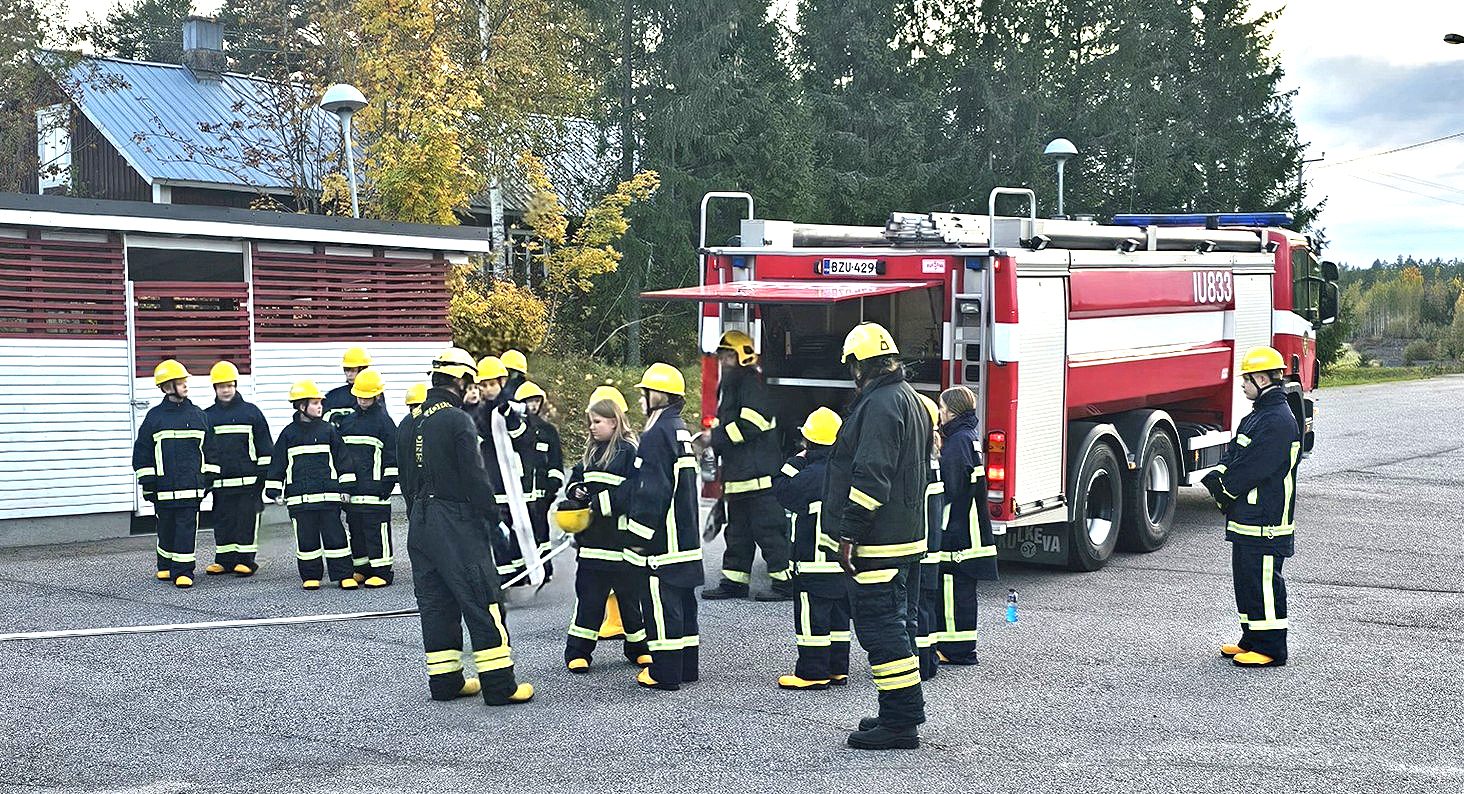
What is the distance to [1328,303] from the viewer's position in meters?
15.9

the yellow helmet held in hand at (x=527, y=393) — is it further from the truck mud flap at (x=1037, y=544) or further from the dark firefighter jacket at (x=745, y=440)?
the truck mud flap at (x=1037, y=544)

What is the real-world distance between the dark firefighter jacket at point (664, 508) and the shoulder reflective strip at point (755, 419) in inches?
77.9

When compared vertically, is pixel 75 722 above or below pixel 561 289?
below

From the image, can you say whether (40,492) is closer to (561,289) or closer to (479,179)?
(479,179)

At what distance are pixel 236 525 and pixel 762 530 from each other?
4.20 meters

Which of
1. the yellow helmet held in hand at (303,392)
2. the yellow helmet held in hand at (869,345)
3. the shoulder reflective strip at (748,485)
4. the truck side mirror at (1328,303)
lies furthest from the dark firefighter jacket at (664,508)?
the truck side mirror at (1328,303)

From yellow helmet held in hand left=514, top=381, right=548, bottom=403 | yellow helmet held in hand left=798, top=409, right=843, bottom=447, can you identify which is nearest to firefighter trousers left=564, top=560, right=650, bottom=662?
yellow helmet held in hand left=798, top=409, right=843, bottom=447

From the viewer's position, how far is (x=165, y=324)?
13.6m

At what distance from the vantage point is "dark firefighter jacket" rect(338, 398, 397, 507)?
10867 mm

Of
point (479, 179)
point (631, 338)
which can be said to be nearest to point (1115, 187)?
point (631, 338)

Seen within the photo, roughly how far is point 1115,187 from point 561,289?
1813cm

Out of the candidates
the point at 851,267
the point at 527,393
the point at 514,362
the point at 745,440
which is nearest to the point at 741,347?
the point at 745,440

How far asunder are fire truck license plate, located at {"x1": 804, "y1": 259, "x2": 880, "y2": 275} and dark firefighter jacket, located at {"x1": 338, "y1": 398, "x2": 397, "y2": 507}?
3.44 meters

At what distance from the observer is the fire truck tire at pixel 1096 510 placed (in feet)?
36.7
